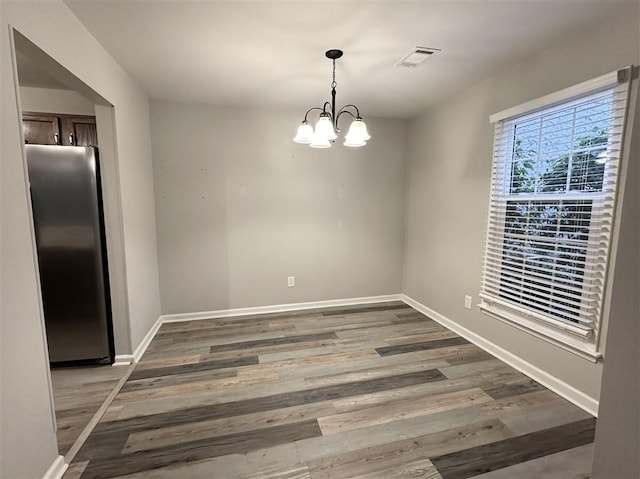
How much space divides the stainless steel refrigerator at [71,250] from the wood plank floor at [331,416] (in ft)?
1.76

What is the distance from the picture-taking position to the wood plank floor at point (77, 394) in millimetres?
1779

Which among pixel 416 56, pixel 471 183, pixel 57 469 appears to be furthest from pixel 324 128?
pixel 57 469

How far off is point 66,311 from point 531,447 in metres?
3.36

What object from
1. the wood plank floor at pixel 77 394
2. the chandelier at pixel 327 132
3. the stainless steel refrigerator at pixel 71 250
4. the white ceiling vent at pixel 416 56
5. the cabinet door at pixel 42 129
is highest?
the white ceiling vent at pixel 416 56

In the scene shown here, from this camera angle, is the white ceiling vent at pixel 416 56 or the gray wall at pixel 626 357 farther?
the white ceiling vent at pixel 416 56

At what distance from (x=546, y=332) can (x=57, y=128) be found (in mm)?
4639

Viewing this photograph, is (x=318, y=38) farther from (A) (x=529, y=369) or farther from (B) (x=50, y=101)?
(A) (x=529, y=369)

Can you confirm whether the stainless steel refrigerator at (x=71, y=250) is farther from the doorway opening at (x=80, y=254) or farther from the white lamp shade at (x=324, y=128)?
the white lamp shade at (x=324, y=128)

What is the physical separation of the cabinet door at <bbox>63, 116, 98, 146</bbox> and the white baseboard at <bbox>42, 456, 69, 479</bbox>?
8.88 ft

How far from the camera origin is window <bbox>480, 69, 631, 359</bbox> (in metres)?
1.87

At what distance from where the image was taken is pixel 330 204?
12.3 feet

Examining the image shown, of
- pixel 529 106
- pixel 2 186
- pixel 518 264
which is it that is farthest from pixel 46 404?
pixel 529 106

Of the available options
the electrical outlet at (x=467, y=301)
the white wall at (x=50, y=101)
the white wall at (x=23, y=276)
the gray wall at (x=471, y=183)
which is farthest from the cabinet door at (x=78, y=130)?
the electrical outlet at (x=467, y=301)

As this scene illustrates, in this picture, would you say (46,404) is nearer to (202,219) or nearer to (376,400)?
(376,400)
